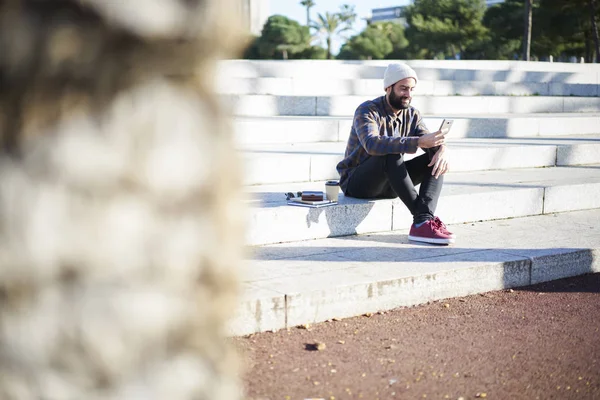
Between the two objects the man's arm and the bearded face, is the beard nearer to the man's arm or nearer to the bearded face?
the bearded face

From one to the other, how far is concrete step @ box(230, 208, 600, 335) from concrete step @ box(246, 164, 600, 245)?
0.41ft

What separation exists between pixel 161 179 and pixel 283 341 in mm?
2829

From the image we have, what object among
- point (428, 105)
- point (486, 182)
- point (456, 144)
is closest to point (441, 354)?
point (486, 182)

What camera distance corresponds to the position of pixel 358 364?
3574mm

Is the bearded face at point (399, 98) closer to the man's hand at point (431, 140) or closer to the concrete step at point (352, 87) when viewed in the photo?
the man's hand at point (431, 140)

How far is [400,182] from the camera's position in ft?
19.0

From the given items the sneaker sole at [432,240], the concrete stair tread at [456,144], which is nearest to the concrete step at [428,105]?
the concrete stair tread at [456,144]

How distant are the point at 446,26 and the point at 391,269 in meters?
43.2

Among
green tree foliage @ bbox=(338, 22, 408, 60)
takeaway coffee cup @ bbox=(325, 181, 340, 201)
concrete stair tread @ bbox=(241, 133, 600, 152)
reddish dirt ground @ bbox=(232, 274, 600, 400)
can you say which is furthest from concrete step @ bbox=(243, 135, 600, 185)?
green tree foliage @ bbox=(338, 22, 408, 60)

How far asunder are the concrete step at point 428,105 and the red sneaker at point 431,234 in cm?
463

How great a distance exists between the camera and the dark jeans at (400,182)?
18.8ft

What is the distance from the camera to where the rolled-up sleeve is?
569 cm

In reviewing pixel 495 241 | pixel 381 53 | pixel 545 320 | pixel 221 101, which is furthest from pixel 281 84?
pixel 381 53

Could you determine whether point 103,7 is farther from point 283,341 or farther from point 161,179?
point 283,341
